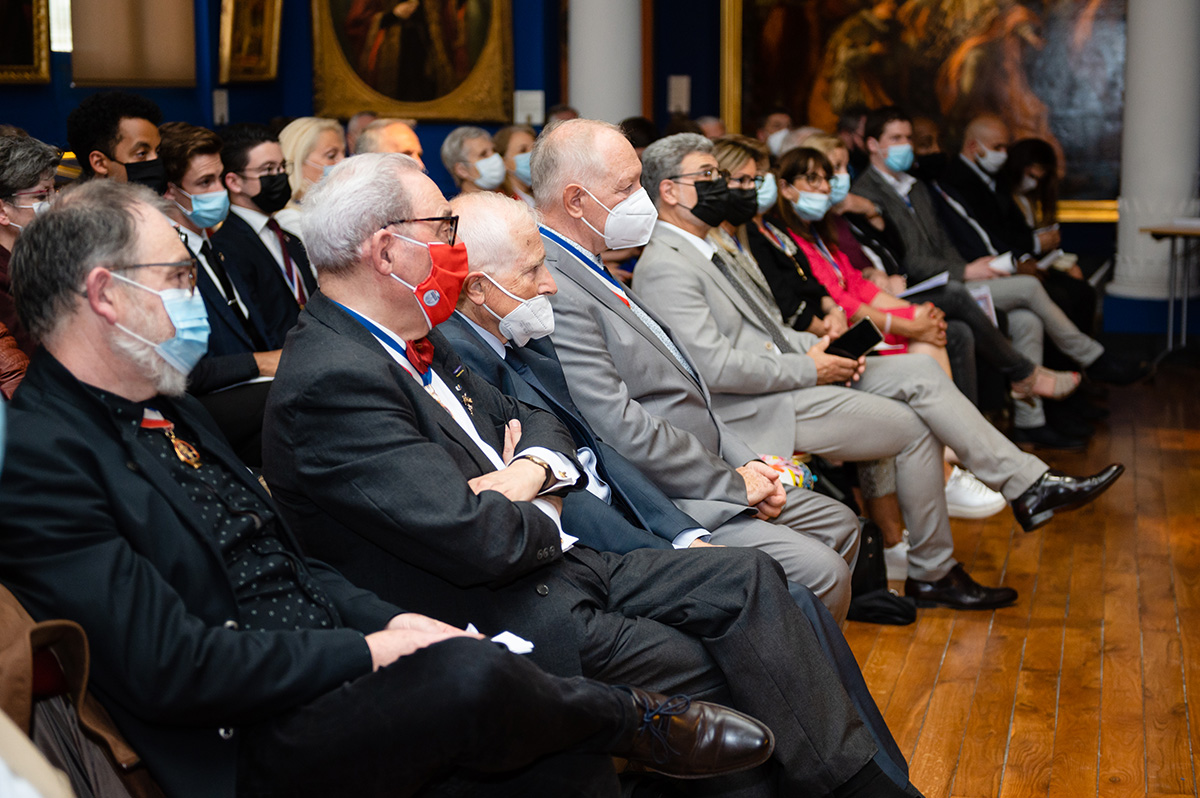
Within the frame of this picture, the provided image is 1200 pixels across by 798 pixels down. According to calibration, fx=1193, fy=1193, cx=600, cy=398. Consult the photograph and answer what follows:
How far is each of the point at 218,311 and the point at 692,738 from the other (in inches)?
114

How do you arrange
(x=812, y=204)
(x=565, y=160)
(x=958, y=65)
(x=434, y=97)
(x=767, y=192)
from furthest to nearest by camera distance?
(x=958, y=65) < (x=434, y=97) < (x=812, y=204) < (x=767, y=192) < (x=565, y=160)

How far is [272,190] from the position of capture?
16.5 feet

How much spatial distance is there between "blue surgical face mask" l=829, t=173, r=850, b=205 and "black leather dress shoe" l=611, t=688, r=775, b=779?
14.1 feet

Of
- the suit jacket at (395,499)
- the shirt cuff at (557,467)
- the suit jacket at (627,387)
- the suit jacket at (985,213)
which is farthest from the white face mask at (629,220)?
the suit jacket at (985,213)

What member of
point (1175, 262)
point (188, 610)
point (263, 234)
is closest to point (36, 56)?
point (263, 234)

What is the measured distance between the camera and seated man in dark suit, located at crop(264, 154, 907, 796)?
235 centimetres

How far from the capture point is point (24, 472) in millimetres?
1846

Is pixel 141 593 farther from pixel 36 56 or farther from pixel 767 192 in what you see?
pixel 36 56

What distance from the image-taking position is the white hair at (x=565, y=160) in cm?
376

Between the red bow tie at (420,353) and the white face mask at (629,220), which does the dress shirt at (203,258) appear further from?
the red bow tie at (420,353)

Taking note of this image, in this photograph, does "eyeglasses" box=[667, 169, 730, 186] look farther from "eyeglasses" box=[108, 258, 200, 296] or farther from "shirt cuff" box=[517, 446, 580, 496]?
"eyeglasses" box=[108, 258, 200, 296]

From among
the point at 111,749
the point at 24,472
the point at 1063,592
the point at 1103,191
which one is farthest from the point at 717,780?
the point at 1103,191

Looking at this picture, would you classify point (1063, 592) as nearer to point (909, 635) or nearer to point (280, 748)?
point (909, 635)

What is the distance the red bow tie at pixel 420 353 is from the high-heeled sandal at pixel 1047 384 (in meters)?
4.61
